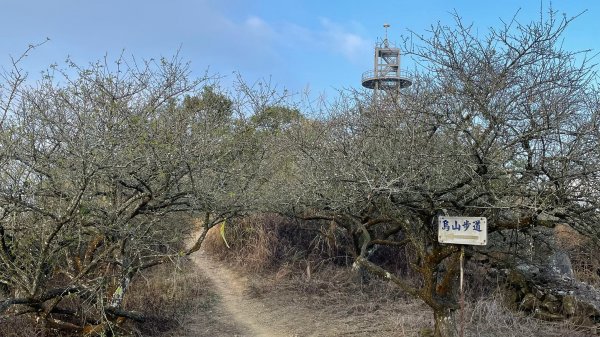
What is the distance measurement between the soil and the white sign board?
2.91 meters

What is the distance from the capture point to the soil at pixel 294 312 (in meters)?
8.83

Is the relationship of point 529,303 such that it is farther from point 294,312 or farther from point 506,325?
point 294,312

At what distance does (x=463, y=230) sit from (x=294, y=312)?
5.55m

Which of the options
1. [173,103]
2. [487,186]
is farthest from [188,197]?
[487,186]

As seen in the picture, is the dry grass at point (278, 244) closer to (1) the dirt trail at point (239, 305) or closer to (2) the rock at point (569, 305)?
(1) the dirt trail at point (239, 305)

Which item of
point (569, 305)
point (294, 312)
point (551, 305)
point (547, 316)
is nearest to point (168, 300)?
point (294, 312)

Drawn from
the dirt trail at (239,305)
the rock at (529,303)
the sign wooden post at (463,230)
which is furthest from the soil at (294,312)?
the sign wooden post at (463,230)

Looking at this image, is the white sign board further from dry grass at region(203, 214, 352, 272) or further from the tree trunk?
dry grass at region(203, 214, 352, 272)

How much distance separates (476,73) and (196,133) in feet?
11.4

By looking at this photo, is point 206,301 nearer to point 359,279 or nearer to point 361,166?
point 359,279

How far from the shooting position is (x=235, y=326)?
9500 millimetres

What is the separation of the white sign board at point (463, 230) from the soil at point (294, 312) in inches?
114

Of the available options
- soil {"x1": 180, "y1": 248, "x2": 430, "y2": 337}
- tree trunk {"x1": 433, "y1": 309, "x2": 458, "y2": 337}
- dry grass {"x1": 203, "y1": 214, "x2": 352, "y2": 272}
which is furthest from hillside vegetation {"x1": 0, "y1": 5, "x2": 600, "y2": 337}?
dry grass {"x1": 203, "y1": 214, "x2": 352, "y2": 272}

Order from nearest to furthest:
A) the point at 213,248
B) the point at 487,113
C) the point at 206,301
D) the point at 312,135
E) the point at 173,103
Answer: the point at 487,113 < the point at 173,103 < the point at 312,135 < the point at 206,301 < the point at 213,248
